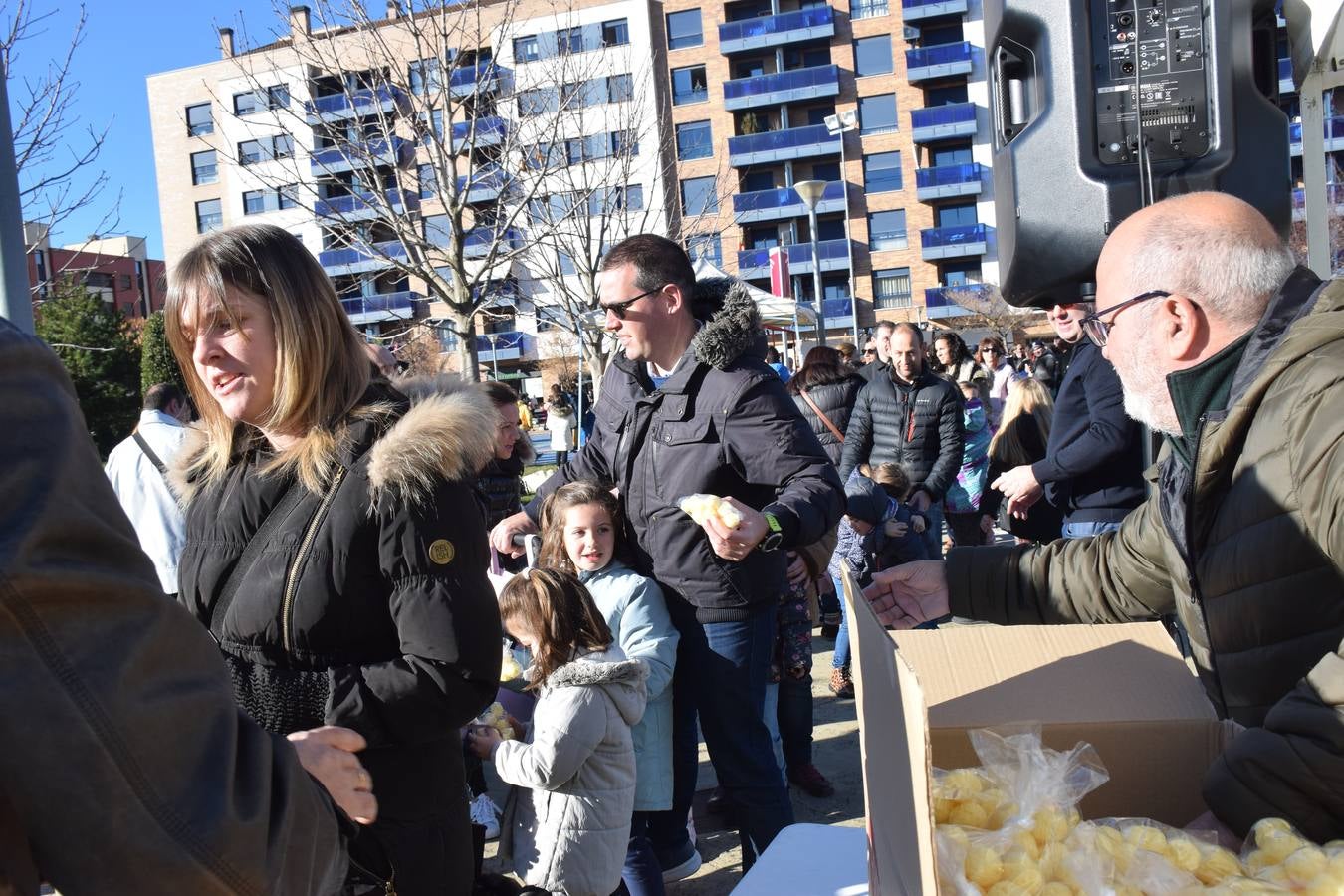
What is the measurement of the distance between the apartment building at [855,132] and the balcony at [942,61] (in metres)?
0.06

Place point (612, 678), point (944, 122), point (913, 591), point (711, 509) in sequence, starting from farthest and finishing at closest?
point (944, 122)
point (612, 678)
point (711, 509)
point (913, 591)

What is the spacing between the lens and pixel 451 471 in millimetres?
1938

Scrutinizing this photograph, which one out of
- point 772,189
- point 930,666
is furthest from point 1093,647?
point 772,189

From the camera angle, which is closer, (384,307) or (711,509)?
(711,509)

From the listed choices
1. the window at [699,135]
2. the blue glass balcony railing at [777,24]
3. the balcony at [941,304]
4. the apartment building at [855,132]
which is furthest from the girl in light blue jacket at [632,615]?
the blue glass balcony railing at [777,24]

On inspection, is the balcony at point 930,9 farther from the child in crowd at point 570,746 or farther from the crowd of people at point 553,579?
the child in crowd at point 570,746

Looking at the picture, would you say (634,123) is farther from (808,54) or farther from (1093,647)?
(808,54)

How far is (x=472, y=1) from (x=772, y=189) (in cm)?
3852

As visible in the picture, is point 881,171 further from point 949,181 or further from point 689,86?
point 689,86

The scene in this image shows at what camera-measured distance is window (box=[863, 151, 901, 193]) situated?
4762 cm

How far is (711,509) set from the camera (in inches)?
112

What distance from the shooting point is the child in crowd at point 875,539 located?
18.4 ft

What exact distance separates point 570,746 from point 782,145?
152 ft

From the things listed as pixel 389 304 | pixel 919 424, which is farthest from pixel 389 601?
pixel 389 304
